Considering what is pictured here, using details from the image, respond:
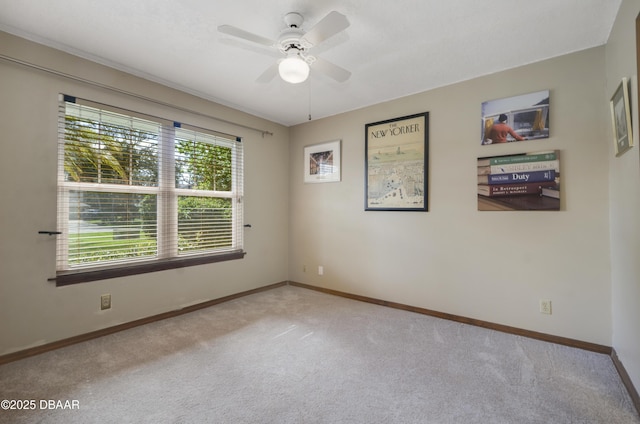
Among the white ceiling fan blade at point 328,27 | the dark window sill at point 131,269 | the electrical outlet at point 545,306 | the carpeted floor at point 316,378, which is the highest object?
the white ceiling fan blade at point 328,27

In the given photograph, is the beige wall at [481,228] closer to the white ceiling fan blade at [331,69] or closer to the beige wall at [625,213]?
the beige wall at [625,213]

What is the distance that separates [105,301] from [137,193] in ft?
3.48

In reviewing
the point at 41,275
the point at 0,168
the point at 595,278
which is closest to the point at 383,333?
the point at 595,278

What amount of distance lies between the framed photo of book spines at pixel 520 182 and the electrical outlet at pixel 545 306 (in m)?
0.83

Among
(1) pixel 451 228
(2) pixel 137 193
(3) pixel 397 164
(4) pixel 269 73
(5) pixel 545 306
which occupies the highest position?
(4) pixel 269 73

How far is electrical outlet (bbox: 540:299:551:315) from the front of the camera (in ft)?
8.33

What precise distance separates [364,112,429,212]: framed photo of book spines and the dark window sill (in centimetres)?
208

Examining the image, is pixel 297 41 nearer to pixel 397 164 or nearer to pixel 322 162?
pixel 397 164

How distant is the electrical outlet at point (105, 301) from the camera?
2.63 meters

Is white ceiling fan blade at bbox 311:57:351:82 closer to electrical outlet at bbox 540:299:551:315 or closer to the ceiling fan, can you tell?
the ceiling fan

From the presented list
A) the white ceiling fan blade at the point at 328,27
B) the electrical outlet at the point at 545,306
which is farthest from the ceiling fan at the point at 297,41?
the electrical outlet at the point at 545,306

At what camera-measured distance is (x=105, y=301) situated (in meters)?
2.65

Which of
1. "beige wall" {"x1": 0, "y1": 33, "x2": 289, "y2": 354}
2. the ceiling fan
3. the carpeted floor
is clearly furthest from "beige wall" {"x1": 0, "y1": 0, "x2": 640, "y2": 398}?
the ceiling fan

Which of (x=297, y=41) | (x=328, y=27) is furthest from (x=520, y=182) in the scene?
(x=297, y=41)
